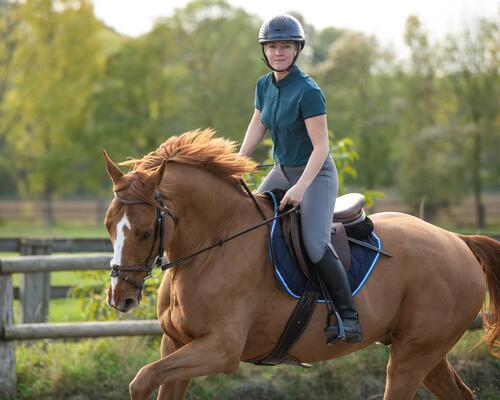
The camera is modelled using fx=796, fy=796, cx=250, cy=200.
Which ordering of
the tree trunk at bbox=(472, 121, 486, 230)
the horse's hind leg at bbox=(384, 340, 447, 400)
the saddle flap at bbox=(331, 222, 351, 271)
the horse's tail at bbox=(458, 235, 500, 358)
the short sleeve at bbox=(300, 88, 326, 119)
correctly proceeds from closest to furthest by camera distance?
the short sleeve at bbox=(300, 88, 326, 119) < the saddle flap at bbox=(331, 222, 351, 271) < the horse's hind leg at bbox=(384, 340, 447, 400) < the horse's tail at bbox=(458, 235, 500, 358) < the tree trunk at bbox=(472, 121, 486, 230)

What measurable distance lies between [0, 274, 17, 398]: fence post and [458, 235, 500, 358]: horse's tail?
13.6 feet

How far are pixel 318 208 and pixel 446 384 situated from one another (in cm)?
197

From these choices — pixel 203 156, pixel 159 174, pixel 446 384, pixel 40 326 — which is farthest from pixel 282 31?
pixel 40 326

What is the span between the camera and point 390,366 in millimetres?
5996

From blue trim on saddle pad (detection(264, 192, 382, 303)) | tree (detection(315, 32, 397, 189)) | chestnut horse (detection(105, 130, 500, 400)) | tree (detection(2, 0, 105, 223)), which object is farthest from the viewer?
tree (detection(2, 0, 105, 223))

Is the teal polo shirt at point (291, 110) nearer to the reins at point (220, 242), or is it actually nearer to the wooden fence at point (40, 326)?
Result: the reins at point (220, 242)

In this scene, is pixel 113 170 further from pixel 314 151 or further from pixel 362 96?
pixel 362 96

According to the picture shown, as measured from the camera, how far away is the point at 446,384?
6242 millimetres

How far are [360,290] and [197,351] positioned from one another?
52.8 inches

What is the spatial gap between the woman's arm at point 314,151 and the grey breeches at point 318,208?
130 millimetres

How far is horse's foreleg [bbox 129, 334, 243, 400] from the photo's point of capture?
481 centimetres

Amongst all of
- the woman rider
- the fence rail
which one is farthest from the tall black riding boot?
the fence rail

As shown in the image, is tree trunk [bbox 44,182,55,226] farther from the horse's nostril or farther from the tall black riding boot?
the horse's nostril

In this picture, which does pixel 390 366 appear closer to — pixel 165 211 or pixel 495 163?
pixel 165 211
